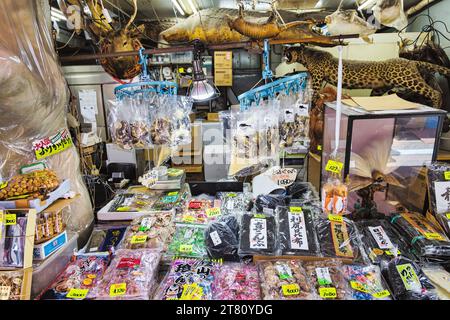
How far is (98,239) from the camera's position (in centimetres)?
167

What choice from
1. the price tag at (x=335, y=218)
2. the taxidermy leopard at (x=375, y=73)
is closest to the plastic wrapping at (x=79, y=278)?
the price tag at (x=335, y=218)

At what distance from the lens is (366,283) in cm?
121

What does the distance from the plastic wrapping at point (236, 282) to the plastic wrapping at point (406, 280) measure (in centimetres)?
60

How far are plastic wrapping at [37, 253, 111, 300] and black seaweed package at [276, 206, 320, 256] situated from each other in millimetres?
928

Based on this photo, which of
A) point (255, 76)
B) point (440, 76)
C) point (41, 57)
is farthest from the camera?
point (255, 76)

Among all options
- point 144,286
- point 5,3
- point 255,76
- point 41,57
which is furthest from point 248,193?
point 255,76

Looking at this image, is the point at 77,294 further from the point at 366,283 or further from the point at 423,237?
the point at 423,237

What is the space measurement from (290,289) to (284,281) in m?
0.05

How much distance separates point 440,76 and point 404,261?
138 inches

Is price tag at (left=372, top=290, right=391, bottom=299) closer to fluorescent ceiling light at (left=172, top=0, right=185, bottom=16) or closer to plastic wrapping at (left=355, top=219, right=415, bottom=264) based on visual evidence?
plastic wrapping at (left=355, top=219, right=415, bottom=264)

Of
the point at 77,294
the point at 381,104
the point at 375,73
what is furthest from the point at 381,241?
the point at 375,73

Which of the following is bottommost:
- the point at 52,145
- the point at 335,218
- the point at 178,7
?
the point at 335,218

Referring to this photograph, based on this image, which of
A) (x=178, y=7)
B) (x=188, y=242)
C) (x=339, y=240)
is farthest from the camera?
(x=178, y=7)
